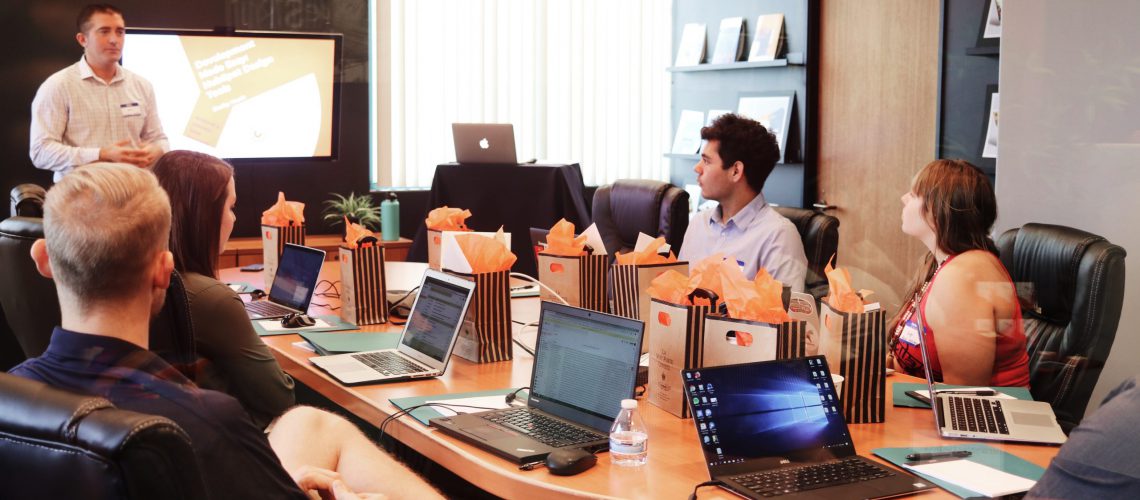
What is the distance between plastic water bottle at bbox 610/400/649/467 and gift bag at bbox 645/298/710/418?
24 centimetres

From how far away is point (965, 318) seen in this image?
101 inches

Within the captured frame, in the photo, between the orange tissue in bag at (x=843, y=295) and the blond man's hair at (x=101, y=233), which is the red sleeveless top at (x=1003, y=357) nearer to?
the orange tissue in bag at (x=843, y=295)

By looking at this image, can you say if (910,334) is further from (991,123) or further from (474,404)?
(991,123)

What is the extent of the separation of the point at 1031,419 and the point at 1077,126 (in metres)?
1.27

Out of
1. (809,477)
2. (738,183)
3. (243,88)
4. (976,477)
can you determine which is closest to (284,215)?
(738,183)

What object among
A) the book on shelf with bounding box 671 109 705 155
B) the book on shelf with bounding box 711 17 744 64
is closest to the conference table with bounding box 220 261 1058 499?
the book on shelf with bounding box 711 17 744 64

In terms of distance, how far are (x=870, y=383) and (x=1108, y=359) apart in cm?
92

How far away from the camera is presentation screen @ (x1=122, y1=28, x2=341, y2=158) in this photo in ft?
17.4

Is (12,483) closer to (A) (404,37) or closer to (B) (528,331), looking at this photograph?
(B) (528,331)

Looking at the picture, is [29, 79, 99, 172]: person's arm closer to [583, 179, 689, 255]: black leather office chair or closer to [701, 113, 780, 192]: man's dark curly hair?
[583, 179, 689, 255]: black leather office chair

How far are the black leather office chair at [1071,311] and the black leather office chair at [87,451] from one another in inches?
82.1

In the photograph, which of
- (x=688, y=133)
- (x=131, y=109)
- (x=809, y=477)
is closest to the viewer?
(x=809, y=477)

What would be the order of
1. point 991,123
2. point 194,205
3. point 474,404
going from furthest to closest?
point 991,123
point 194,205
point 474,404

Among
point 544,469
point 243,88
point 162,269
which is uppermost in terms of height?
point 243,88
